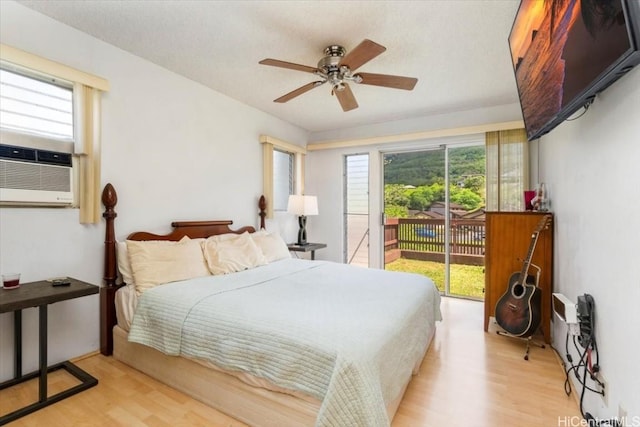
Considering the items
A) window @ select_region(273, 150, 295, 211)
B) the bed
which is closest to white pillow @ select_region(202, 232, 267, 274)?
the bed

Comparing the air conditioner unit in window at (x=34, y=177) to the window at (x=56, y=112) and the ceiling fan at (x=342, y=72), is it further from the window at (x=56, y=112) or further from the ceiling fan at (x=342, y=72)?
the ceiling fan at (x=342, y=72)

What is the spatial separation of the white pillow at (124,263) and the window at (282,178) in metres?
2.20

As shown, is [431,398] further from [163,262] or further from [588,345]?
[163,262]

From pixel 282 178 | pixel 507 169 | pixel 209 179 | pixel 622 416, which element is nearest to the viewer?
pixel 622 416

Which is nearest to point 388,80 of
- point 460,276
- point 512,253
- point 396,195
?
point 512,253

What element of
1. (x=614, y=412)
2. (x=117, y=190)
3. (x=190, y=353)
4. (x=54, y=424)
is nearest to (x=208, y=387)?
(x=190, y=353)

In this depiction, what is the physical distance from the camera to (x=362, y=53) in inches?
75.5

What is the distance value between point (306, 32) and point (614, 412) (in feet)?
9.07

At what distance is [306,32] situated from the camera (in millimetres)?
2223

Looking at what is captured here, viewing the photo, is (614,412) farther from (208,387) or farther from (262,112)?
(262,112)

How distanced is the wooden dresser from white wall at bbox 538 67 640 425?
0.64 m

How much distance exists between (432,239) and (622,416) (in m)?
3.09

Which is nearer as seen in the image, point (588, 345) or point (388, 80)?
point (588, 345)

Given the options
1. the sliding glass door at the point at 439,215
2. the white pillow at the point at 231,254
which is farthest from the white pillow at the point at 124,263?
the sliding glass door at the point at 439,215
